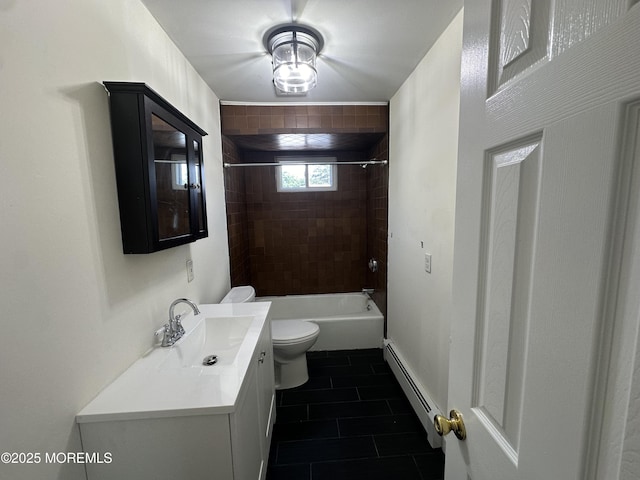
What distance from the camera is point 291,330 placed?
2219mm

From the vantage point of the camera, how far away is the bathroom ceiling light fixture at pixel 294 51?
141 cm

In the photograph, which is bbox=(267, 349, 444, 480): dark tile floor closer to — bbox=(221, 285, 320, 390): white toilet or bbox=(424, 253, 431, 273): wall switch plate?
bbox=(221, 285, 320, 390): white toilet

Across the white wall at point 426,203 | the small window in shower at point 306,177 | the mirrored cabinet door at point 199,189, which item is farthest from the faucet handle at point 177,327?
the small window in shower at point 306,177

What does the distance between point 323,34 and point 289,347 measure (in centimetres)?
201

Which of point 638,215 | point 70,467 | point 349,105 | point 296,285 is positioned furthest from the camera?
point 296,285

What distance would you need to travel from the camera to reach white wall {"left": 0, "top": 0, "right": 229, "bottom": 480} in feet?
2.18

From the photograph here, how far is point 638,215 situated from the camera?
311mm

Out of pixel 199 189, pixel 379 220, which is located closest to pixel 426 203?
pixel 379 220

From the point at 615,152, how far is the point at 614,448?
362mm

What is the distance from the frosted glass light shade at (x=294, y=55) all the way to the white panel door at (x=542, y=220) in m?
1.04

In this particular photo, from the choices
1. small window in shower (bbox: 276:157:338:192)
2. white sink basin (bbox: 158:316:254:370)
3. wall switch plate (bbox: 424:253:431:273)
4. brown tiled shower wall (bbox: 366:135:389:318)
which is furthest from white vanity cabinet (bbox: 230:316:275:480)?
small window in shower (bbox: 276:157:338:192)

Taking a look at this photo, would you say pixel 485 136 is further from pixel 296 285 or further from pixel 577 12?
pixel 296 285

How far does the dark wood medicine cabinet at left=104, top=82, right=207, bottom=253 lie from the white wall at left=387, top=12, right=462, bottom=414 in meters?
1.36

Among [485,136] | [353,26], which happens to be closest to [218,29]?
[353,26]
